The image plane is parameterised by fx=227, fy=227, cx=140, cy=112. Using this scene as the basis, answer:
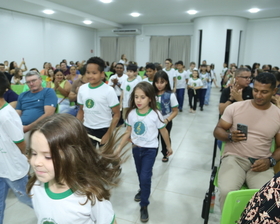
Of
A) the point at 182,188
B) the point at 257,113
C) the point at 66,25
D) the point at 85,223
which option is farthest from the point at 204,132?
the point at 66,25

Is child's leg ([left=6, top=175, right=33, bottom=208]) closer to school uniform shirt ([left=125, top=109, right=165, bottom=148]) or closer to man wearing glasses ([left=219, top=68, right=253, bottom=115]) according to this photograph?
school uniform shirt ([left=125, top=109, right=165, bottom=148])

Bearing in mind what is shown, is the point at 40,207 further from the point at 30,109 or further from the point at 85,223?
the point at 30,109

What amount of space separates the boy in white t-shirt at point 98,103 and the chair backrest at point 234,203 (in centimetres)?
133

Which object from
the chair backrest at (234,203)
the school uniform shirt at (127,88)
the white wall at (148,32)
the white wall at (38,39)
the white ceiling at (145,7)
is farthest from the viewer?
the white wall at (148,32)

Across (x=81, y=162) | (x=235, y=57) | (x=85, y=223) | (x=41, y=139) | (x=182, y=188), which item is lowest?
(x=182, y=188)

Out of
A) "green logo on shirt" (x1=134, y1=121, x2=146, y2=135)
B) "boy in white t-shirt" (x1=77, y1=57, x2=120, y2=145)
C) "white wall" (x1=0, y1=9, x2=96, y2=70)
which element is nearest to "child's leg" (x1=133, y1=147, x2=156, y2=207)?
"green logo on shirt" (x1=134, y1=121, x2=146, y2=135)

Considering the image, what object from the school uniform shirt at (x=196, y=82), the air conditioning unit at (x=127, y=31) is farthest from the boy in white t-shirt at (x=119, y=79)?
the air conditioning unit at (x=127, y=31)

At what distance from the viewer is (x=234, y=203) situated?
1274 mm

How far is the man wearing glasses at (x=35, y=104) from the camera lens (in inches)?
107

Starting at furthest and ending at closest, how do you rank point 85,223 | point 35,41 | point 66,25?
point 66,25
point 35,41
point 85,223

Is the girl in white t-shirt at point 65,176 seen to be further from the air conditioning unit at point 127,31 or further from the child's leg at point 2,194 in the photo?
the air conditioning unit at point 127,31

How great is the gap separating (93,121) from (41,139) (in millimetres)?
1562

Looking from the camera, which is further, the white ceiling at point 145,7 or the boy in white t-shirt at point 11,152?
the white ceiling at point 145,7

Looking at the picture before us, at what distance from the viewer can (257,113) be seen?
2066 millimetres
